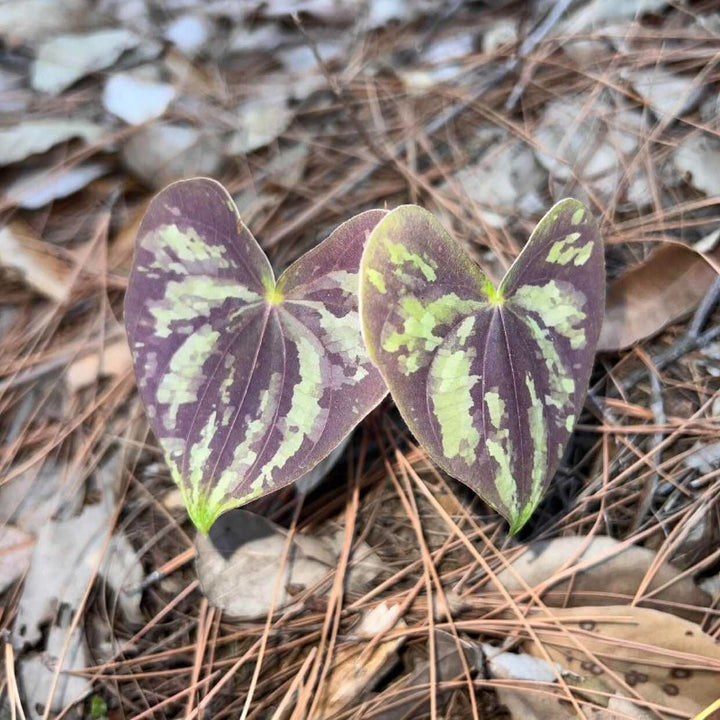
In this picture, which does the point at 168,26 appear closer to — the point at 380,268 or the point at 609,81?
the point at 609,81

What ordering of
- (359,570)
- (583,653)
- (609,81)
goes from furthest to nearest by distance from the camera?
(609,81)
(359,570)
(583,653)

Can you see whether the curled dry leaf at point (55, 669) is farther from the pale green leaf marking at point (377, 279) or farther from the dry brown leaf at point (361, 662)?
the pale green leaf marking at point (377, 279)

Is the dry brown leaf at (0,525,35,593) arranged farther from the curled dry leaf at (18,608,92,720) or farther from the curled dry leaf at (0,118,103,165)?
the curled dry leaf at (0,118,103,165)

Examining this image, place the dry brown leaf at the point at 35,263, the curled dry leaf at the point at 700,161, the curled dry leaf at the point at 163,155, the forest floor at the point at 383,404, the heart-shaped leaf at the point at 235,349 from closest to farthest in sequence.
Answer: the heart-shaped leaf at the point at 235,349 < the forest floor at the point at 383,404 < the curled dry leaf at the point at 700,161 < the dry brown leaf at the point at 35,263 < the curled dry leaf at the point at 163,155

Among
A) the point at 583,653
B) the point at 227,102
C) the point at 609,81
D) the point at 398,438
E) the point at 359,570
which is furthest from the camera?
the point at 227,102

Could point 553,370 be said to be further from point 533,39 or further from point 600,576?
point 533,39

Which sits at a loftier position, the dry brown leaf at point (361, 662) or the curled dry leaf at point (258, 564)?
the curled dry leaf at point (258, 564)

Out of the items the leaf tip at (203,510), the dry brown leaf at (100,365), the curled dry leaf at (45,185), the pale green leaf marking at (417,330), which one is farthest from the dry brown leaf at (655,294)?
the curled dry leaf at (45,185)

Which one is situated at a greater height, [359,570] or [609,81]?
[609,81]

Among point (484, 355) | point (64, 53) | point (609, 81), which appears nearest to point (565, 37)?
point (609, 81)
